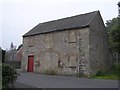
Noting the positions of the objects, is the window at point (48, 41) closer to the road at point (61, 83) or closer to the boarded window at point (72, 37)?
the boarded window at point (72, 37)

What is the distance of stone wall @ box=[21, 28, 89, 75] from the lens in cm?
2747

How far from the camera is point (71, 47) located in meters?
28.6

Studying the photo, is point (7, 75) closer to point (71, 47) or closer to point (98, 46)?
point (71, 47)

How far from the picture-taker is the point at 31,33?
3581cm

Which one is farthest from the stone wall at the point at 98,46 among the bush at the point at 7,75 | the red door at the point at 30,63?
the bush at the point at 7,75

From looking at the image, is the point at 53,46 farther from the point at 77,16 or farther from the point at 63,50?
the point at 77,16

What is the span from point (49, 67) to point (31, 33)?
25.1ft

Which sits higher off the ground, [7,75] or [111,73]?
Result: [7,75]

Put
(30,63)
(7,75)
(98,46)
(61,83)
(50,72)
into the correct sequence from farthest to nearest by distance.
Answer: (30,63)
(50,72)
(98,46)
(61,83)
(7,75)

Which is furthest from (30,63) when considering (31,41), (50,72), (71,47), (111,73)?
(111,73)

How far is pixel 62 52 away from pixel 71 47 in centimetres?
167

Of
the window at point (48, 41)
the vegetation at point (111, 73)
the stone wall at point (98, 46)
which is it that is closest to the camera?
the vegetation at point (111, 73)

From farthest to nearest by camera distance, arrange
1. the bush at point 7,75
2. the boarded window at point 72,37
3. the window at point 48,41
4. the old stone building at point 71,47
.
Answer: the window at point 48,41 → the boarded window at point 72,37 → the old stone building at point 71,47 → the bush at point 7,75

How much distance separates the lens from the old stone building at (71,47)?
2747 centimetres
